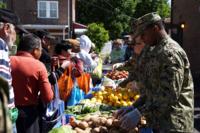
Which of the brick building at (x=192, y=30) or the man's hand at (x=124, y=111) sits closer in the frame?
the man's hand at (x=124, y=111)

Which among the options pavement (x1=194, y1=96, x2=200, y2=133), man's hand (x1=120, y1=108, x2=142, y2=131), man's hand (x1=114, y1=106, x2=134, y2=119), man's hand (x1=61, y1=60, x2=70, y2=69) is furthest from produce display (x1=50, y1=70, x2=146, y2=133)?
pavement (x1=194, y1=96, x2=200, y2=133)

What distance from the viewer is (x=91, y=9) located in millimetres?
53688

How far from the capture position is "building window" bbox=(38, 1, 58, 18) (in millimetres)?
46656

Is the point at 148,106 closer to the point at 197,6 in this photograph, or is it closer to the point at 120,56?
the point at 120,56

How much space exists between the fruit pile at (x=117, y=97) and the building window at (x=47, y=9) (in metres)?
39.3

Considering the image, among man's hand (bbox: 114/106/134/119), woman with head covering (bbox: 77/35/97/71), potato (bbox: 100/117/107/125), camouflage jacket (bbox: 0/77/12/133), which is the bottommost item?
potato (bbox: 100/117/107/125)

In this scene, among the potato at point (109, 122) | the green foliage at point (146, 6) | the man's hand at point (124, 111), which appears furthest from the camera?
the green foliage at point (146, 6)

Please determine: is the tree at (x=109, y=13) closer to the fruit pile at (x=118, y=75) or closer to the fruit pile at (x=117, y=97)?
the fruit pile at (x=118, y=75)

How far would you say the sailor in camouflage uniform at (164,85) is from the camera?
12.2 feet

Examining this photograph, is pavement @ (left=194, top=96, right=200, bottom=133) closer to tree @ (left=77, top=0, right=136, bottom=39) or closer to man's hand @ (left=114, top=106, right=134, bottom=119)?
man's hand @ (left=114, top=106, right=134, bottom=119)

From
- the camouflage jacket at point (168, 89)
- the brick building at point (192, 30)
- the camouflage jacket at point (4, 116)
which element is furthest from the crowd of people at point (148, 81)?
the brick building at point (192, 30)

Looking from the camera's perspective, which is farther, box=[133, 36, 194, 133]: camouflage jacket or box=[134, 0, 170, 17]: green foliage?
box=[134, 0, 170, 17]: green foliage

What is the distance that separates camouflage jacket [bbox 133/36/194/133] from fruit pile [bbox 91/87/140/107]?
3013 millimetres

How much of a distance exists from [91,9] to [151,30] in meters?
50.2
